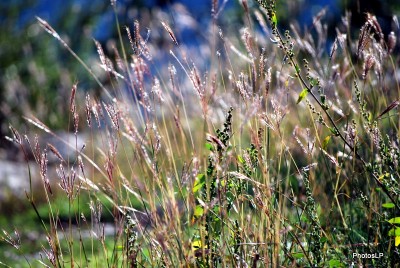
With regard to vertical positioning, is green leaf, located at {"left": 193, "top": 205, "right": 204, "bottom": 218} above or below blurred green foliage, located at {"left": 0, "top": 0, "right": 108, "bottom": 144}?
below

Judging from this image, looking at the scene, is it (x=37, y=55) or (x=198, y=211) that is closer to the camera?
(x=198, y=211)

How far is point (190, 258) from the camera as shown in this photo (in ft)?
5.30

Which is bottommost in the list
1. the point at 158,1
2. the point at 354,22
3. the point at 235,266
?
the point at 235,266

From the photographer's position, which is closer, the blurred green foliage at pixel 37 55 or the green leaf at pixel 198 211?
the green leaf at pixel 198 211

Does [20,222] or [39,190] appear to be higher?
[39,190]

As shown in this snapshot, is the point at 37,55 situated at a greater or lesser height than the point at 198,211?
greater

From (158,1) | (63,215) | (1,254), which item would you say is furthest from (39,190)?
(158,1)

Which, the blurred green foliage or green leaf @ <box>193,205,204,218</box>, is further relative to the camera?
the blurred green foliage

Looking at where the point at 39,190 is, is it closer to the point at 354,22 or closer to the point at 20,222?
the point at 20,222

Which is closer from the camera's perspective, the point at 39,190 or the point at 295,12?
the point at 295,12

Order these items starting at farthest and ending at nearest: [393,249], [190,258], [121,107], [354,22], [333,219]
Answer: [354,22]
[333,219]
[393,249]
[121,107]
[190,258]

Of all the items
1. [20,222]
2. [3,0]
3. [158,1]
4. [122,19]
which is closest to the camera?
[20,222]

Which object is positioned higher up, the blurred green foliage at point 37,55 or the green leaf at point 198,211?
the blurred green foliage at point 37,55

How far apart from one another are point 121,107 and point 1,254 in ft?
9.33
